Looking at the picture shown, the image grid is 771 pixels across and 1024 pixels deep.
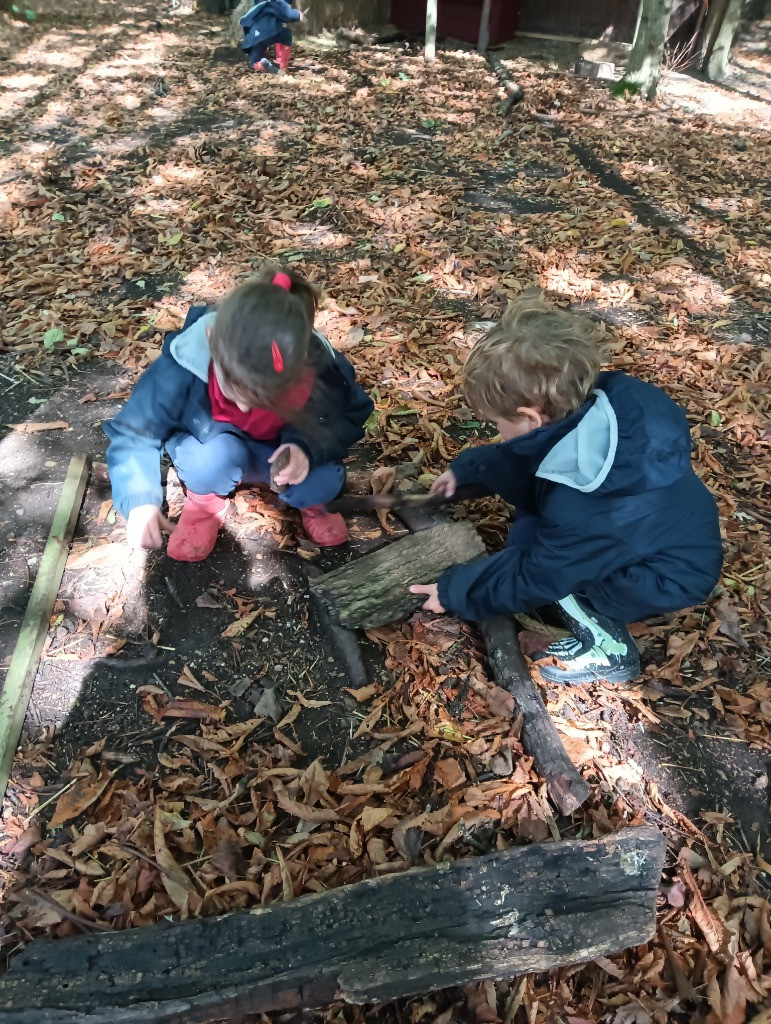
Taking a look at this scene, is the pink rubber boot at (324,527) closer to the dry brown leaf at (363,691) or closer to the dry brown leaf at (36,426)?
the dry brown leaf at (363,691)

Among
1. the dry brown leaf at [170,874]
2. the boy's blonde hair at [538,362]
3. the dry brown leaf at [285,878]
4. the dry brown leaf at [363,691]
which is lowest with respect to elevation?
the dry brown leaf at [170,874]

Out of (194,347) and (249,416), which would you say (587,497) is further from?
(194,347)

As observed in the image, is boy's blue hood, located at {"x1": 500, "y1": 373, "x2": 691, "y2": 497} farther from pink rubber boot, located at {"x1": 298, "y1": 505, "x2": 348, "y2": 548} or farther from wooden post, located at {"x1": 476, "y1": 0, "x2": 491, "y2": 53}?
wooden post, located at {"x1": 476, "y1": 0, "x2": 491, "y2": 53}

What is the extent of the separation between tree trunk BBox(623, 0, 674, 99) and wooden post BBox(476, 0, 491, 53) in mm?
2911

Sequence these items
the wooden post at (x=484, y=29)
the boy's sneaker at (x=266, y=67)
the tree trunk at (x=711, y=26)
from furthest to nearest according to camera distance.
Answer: the wooden post at (x=484, y=29) → the tree trunk at (x=711, y=26) → the boy's sneaker at (x=266, y=67)

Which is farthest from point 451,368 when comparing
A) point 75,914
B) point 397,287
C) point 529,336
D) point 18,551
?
point 75,914

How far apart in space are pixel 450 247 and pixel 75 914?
4.87 meters

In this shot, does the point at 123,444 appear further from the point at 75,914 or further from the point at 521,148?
the point at 521,148

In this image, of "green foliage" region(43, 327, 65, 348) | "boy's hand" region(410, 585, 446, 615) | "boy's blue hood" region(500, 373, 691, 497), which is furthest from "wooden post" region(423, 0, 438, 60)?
"boy's hand" region(410, 585, 446, 615)

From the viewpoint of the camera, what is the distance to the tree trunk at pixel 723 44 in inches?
364

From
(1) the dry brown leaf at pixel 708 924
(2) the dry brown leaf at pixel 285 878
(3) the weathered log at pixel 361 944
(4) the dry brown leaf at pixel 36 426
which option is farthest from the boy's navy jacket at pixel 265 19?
(1) the dry brown leaf at pixel 708 924

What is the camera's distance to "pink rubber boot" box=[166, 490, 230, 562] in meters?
2.80

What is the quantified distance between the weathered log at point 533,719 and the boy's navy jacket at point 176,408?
1086mm

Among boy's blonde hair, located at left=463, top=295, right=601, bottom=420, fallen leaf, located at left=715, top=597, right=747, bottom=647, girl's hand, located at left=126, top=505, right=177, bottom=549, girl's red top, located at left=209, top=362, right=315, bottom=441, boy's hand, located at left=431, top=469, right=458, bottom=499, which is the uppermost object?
boy's blonde hair, located at left=463, top=295, right=601, bottom=420
